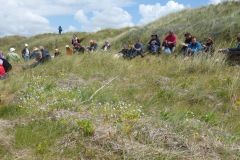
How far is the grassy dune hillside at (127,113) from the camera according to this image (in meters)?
5.95

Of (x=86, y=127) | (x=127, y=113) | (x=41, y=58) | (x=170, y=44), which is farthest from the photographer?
(x=170, y=44)

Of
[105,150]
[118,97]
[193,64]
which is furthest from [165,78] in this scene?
[105,150]

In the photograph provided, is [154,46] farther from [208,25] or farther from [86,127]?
[86,127]

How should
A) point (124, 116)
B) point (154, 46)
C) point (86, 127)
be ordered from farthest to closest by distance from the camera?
1. point (154, 46)
2. point (124, 116)
3. point (86, 127)

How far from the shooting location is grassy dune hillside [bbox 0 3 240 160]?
5953mm

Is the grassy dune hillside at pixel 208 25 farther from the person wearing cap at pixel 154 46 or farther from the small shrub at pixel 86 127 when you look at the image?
the small shrub at pixel 86 127

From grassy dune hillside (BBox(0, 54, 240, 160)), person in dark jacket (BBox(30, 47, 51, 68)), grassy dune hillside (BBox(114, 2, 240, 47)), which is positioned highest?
grassy dune hillside (BBox(114, 2, 240, 47))

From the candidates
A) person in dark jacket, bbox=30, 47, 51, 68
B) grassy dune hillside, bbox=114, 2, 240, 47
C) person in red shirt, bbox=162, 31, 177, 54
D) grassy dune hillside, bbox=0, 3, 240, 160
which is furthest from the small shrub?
grassy dune hillside, bbox=114, 2, 240, 47

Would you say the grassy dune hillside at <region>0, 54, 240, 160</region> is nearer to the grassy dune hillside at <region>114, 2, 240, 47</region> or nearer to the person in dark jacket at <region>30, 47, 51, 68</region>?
the person in dark jacket at <region>30, 47, 51, 68</region>

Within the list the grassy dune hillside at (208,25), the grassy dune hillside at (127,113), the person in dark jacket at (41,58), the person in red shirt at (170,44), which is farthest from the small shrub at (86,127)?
the grassy dune hillside at (208,25)

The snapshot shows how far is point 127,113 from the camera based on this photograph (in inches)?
273

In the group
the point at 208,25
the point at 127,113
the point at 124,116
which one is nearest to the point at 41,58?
the point at 208,25

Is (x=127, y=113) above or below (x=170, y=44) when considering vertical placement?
below

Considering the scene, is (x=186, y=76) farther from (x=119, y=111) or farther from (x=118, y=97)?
(x=119, y=111)
